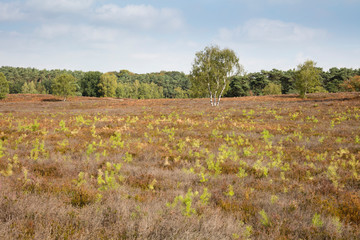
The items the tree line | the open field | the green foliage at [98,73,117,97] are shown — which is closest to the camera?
the open field

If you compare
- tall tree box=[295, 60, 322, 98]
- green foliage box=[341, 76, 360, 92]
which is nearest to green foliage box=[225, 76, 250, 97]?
green foliage box=[341, 76, 360, 92]

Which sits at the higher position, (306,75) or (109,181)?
(306,75)

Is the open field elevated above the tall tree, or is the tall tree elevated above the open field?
the tall tree

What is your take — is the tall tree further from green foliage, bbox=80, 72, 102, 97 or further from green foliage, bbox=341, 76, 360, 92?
green foliage, bbox=80, 72, 102, 97

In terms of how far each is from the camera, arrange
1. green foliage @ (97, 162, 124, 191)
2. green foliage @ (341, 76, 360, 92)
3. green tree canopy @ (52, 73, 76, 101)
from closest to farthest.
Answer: green foliage @ (97, 162, 124, 191), green tree canopy @ (52, 73, 76, 101), green foliage @ (341, 76, 360, 92)

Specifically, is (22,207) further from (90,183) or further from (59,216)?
(90,183)

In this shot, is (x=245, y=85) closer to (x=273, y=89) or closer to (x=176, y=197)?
(x=273, y=89)

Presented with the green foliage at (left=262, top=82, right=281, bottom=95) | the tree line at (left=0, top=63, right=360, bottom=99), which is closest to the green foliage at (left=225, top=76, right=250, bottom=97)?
the tree line at (left=0, top=63, right=360, bottom=99)

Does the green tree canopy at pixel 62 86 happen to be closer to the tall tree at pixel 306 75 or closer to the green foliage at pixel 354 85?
the tall tree at pixel 306 75

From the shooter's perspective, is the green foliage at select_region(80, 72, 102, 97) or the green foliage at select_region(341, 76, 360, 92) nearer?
the green foliage at select_region(341, 76, 360, 92)

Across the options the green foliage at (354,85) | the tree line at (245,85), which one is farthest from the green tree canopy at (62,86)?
the green foliage at (354,85)

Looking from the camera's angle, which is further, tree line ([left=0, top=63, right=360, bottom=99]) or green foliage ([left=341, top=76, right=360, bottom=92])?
tree line ([left=0, top=63, right=360, bottom=99])

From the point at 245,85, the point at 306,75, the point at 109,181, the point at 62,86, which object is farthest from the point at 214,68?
the point at 245,85

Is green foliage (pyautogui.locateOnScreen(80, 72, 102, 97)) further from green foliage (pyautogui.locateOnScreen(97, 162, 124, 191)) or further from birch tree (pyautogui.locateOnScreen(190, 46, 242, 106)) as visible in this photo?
green foliage (pyautogui.locateOnScreen(97, 162, 124, 191))
